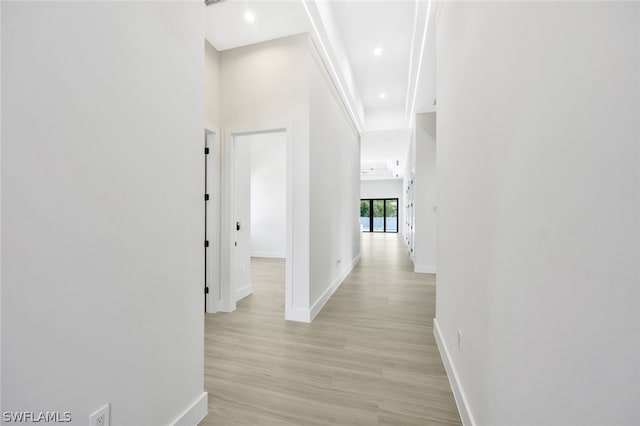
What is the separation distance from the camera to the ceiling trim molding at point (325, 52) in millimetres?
2613

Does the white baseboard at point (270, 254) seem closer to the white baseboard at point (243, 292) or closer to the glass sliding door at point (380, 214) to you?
the white baseboard at point (243, 292)

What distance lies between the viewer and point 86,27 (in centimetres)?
94

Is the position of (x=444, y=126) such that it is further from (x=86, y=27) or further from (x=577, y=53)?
(x=86, y=27)

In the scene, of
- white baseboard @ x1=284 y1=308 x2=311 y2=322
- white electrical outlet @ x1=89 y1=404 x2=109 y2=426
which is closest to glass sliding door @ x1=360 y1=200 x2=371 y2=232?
white baseboard @ x1=284 y1=308 x2=311 y2=322

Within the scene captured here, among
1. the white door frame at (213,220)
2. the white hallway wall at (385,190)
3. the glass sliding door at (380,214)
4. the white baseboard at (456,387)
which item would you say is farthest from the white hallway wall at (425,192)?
the glass sliding door at (380,214)

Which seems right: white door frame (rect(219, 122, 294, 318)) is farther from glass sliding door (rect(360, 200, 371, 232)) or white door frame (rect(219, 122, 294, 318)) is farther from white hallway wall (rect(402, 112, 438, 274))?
glass sliding door (rect(360, 200, 371, 232))

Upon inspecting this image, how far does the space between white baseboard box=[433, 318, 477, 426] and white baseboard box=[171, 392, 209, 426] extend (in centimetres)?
144

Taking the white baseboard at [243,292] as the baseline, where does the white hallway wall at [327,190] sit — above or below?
above

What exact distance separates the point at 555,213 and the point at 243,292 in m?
3.59

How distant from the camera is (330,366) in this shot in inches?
79.3

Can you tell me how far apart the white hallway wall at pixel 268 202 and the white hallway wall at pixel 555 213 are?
18.8 ft

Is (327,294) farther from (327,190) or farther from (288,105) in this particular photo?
(288,105)

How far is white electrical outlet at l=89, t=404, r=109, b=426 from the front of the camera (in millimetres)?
959

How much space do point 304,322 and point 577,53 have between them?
9.21ft
